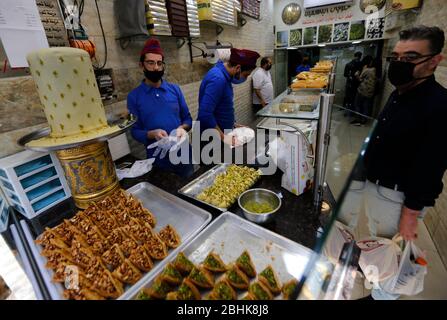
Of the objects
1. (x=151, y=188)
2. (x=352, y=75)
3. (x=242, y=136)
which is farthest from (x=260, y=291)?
(x=352, y=75)

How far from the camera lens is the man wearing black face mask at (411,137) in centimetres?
139

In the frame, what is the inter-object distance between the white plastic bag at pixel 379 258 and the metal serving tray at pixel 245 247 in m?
0.80

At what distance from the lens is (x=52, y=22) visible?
68.2 inches

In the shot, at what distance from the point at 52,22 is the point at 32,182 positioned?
131 cm

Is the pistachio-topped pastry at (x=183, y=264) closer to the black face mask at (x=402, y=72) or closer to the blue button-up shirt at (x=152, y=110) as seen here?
the blue button-up shirt at (x=152, y=110)

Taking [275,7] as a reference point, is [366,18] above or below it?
below

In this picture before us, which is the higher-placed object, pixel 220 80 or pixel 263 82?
pixel 220 80

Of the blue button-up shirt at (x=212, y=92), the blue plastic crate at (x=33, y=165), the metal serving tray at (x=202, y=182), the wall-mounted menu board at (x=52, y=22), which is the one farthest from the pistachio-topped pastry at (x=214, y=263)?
the wall-mounted menu board at (x=52, y=22)

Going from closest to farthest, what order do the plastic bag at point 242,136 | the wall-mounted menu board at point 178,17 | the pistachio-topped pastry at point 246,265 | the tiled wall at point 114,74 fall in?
the pistachio-topped pastry at point 246,265, the tiled wall at point 114,74, the plastic bag at point 242,136, the wall-mounted menu board at point 178,17

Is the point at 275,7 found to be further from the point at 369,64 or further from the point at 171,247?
the point at 171,247

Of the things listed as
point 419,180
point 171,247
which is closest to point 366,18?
point 419,180

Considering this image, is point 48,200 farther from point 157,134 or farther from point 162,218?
point 157,134
